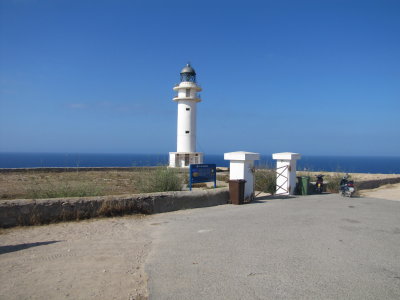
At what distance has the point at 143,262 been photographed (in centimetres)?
502

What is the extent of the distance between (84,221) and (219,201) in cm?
425

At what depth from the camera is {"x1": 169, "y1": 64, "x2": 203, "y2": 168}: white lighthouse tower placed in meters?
29.9

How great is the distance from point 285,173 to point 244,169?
2.97m

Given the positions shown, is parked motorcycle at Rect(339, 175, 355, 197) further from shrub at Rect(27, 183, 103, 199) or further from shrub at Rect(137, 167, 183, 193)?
shrub at Rect(27, 183, 103, 199)

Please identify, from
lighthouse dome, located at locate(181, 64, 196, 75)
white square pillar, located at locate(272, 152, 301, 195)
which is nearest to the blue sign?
white square pillar, located at locate(272, 152, 301, 195)

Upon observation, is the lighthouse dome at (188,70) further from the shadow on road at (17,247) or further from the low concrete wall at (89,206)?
the shadow on road at (17,247)

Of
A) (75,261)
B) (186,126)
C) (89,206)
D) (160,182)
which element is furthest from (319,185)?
(186,126)

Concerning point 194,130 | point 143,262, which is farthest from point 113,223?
point 194,130

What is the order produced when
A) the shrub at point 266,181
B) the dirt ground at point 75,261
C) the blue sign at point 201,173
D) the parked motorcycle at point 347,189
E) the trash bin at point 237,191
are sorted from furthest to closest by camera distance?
the shrub at point 266,181
the parked motorcycle at point 347,189
the blue sign at point 201,173
the trash bin at point 237,191
the dirt ground at point 75,261

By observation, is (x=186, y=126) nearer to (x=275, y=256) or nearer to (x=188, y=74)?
(x=188, y=74)

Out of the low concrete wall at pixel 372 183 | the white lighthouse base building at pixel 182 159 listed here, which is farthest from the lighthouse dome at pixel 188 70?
the low concrete wall at pixel 372 183

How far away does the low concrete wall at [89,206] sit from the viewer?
23.5 feet

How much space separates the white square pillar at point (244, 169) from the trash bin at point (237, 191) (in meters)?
0.41

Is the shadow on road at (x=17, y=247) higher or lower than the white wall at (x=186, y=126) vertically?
lower
